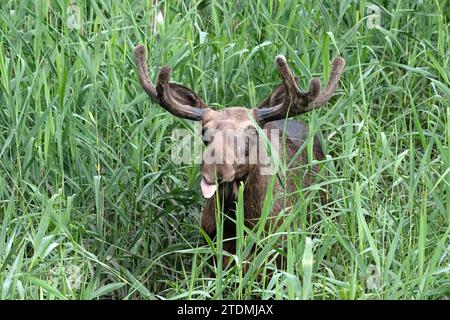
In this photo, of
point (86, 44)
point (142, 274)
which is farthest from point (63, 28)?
point (142, 274)

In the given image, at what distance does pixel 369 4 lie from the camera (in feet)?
25.7

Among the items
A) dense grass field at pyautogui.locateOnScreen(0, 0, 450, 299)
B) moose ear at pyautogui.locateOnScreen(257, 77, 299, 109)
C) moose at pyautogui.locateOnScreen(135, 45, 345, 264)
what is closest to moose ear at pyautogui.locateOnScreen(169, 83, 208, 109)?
moose at pyautogui.locateOnScreen(135, 45, 345, 264)

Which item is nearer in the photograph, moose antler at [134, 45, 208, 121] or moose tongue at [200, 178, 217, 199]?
moose tongue at [200, 178, 217, 199]

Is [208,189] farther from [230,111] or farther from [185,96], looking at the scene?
[185,96]

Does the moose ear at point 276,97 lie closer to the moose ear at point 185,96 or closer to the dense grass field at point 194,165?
the dense grass field at point 194,165

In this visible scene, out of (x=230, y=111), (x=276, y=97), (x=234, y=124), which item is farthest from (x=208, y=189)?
(x=276, y=97)

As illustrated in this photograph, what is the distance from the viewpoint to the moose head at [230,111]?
243 inches

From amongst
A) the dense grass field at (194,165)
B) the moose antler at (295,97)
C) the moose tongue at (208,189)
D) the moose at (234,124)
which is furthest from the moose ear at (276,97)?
the moose tongue at (208,189)

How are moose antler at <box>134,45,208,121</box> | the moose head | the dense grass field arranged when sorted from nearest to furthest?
the dense grass field, the moose head, moose antler at <box>134,45,208,121</box>

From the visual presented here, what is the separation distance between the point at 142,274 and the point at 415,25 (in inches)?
94.9

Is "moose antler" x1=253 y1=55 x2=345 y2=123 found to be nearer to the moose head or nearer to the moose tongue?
the moose head

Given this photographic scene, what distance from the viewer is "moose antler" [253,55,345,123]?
21.0 feet

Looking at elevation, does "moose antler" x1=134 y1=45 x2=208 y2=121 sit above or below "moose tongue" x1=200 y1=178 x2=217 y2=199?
above
